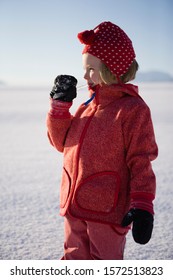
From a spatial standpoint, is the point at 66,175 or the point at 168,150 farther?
the point at 168,150

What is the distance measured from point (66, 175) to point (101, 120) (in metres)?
0.27

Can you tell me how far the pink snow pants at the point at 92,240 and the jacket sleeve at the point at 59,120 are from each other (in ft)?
1.12

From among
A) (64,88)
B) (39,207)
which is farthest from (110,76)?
(39,207)

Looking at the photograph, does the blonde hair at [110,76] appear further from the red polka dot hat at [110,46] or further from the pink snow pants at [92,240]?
the pink snow pants at [92,240]

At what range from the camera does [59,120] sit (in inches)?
58.3

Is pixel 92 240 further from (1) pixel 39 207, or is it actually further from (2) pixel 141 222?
(1) pixel 39 207

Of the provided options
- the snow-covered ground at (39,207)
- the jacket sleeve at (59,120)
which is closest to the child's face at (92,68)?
the jacket sleeve at (59,120)

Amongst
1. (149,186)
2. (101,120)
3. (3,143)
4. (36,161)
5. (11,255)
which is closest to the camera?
(149,186)

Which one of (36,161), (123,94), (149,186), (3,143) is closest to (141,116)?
(123,94)

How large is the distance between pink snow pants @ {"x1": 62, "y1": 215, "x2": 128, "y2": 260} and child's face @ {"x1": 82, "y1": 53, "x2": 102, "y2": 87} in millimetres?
561

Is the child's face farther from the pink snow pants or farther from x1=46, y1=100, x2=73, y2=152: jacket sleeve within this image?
the pink snow pants

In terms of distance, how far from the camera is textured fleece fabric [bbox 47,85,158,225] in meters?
1.30

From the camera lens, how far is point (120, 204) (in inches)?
54.4
